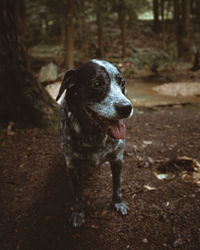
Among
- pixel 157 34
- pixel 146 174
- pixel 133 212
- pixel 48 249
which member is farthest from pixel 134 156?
pixel 157 34

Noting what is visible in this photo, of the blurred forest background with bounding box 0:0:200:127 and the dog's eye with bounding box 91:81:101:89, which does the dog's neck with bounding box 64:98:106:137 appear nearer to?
the dog's eye with bounding box 91:81:101:89

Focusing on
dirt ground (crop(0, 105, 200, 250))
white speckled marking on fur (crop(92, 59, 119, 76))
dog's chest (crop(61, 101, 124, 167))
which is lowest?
dirt ground (crop(0, 105, 200, 250))

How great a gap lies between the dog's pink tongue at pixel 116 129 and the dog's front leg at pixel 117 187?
0.60m

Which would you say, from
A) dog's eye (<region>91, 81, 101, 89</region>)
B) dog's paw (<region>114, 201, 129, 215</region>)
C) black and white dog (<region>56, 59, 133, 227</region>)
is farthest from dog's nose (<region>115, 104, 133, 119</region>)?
dog's paw (<region>114, 201, 129, 215</region>)

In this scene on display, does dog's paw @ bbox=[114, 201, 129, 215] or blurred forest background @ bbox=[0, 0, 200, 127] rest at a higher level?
blurred forest background @ bbox=[0, 0, 200, 127]

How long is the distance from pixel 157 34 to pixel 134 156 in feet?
71.2

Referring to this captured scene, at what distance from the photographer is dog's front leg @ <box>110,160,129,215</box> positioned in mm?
2439

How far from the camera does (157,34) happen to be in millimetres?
21562

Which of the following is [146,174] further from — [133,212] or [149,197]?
[133,212]

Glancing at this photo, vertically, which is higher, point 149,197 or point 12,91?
point 12,91

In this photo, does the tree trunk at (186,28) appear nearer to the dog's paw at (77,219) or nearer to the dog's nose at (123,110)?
the dog's nose at (123,110)

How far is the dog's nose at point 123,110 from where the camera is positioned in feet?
5.93

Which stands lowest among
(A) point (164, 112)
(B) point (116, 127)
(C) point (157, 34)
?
(A) point (164, 112)

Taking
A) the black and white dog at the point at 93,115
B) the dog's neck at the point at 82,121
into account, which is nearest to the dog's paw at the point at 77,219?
the black and white dog at the point at 93,115
